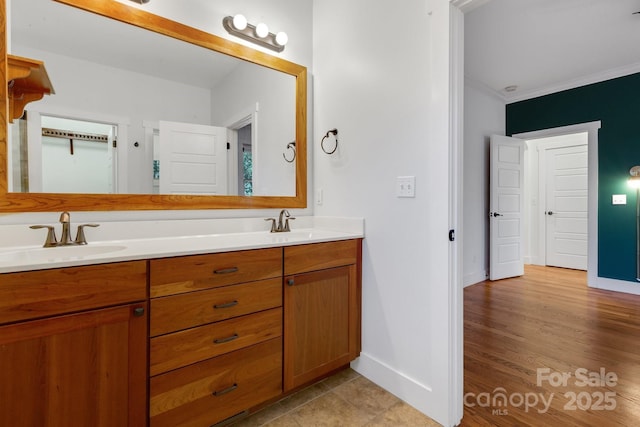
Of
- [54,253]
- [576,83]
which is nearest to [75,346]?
[54,253]

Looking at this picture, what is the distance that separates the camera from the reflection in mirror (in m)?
1.34

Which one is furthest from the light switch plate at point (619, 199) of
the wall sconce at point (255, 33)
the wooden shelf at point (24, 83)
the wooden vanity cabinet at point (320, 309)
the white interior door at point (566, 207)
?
the wooden shelf at point (24, 83)

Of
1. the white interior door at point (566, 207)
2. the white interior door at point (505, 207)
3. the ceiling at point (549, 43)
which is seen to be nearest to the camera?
the ceiling at point (549, 43)

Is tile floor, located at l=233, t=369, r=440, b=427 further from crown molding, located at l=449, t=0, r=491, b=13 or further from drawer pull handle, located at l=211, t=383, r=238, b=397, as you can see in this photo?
crown molding, located at l=449, t=0, r=491, b=13

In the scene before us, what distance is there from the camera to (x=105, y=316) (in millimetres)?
1027

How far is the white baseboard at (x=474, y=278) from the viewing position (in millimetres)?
3744

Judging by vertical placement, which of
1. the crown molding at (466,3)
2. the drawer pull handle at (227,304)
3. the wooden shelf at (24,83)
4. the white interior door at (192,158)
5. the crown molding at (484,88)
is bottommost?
the drawer pull handle at (227,304)

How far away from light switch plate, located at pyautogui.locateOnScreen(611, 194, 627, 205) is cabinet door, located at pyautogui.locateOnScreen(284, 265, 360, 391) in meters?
3.87

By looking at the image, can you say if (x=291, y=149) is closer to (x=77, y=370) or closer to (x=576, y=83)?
(x=77, y=370)

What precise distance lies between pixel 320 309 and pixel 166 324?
768 millimetres

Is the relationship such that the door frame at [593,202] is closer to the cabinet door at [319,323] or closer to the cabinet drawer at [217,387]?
the cabinet door at [319,323]

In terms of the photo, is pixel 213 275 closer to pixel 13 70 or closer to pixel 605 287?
pixel 13 70

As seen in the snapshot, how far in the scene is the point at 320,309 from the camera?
1618mm

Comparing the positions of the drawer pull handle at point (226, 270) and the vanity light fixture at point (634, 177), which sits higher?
the vanity light fixture at point (634, 177)
